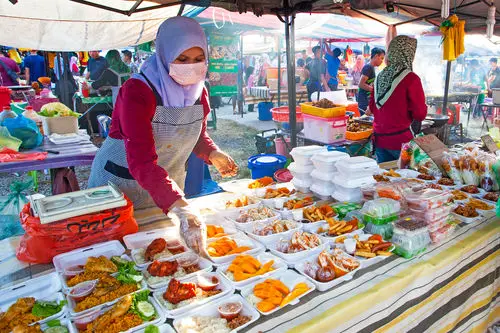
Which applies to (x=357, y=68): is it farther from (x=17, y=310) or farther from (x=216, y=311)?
(x=17, y=310)

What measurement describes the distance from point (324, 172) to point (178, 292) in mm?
1309

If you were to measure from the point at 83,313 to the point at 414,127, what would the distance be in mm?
3686

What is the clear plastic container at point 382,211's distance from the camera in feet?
5.85

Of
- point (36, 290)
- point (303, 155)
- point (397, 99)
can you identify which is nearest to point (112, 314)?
point (36, 290)

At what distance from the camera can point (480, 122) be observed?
10922mm

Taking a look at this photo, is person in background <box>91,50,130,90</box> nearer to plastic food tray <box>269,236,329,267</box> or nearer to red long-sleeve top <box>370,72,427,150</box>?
red long-sleeve top <box>370,72,427,150</box>

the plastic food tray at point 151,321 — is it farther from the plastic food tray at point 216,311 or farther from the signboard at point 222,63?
the signboard at point 222,63

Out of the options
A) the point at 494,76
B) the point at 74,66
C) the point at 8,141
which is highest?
the point at 74,66

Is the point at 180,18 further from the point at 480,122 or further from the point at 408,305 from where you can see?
the point at 480,122

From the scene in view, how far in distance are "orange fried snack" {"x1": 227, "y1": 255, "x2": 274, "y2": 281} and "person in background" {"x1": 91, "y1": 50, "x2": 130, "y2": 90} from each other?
7259 mm

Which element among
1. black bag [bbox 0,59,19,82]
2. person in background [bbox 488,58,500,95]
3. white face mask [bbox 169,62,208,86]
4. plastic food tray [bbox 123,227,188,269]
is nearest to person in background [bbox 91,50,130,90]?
black bag [bbox 0,59,19,82]

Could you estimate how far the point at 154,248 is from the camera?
1608 mm

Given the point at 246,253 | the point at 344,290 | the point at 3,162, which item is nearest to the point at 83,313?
the point at 246,253

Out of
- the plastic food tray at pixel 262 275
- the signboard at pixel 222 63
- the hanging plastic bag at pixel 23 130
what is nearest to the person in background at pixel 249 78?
the signboard at pixel 222 63
